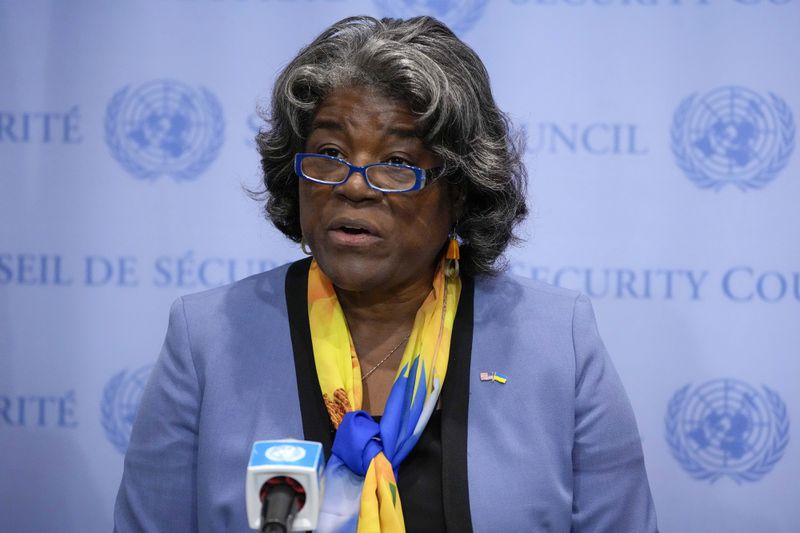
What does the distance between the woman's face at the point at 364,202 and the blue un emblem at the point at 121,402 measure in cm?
101

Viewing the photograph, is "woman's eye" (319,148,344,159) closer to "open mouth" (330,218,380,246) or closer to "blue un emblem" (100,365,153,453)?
"open mouth" (330,218,380,246)

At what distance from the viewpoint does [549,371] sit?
180 cm

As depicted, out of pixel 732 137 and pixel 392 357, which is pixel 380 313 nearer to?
pixel 392 357

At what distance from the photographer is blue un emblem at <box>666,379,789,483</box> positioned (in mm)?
2416

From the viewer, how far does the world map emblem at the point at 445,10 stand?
8.07 ft

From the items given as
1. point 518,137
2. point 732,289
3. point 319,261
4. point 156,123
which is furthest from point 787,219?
point 156,123

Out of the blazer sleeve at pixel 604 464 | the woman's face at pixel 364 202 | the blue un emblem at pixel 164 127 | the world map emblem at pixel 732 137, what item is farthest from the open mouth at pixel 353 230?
the world map emblem at pixel 732 137

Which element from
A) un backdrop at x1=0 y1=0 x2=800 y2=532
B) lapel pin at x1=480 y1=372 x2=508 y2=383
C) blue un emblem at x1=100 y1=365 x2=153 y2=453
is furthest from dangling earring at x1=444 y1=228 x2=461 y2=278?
blue un emblem at x1=100 y1=365 x2=153 y2=453

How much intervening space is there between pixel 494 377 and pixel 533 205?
78cm

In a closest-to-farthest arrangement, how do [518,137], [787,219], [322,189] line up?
→ 1. [322,189]
2. [518,137]
3. [787,219]

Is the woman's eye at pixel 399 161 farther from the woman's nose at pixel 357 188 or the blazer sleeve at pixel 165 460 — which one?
the blazer sleeve at pixel 165 460

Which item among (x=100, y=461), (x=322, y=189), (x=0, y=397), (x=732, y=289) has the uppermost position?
(x=322, y=189)

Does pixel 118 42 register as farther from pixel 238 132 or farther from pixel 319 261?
pixel 319 261

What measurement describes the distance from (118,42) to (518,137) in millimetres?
1186
